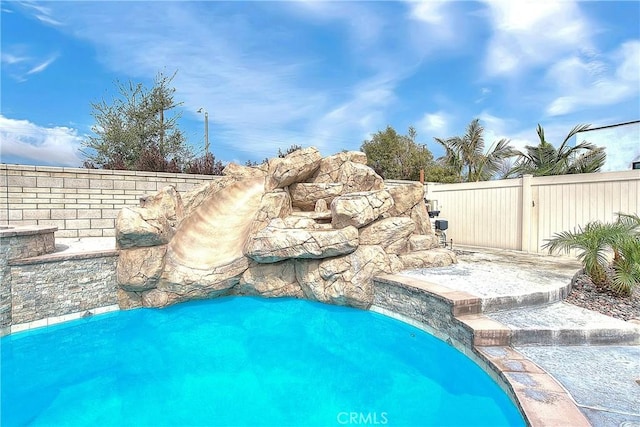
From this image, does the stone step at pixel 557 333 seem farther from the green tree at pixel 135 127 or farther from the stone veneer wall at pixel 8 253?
the green tree at pixel 135 127

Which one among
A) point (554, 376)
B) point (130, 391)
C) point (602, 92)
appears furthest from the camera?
point (602, 92)

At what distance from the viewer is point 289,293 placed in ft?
23.9

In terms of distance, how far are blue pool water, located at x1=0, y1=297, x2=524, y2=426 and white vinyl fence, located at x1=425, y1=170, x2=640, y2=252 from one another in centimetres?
622

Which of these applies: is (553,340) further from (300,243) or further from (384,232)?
(300,243)

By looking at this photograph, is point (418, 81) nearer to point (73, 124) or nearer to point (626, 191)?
point (626, 191)

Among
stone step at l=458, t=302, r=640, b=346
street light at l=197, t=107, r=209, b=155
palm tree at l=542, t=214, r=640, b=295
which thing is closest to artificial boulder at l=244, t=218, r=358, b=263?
stone step at l=458, t=302, r=640, b=346

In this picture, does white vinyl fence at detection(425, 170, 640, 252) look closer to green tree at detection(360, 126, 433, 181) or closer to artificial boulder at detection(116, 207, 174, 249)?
artificial boulder at detection(116, 207, 174, 249)

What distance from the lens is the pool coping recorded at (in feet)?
9.23

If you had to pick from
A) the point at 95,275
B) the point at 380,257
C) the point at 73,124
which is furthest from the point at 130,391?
the point at 73,124

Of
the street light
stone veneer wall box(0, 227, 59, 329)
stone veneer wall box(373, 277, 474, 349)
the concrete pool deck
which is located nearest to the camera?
the concrete pool deck

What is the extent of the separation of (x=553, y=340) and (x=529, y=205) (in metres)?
6.23

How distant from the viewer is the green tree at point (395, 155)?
22.3 meters

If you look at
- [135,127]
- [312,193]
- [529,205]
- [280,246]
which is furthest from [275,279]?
[135,127]

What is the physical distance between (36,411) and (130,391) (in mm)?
926
